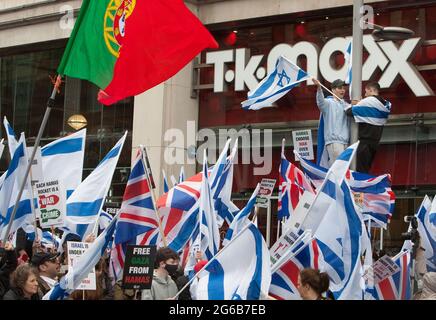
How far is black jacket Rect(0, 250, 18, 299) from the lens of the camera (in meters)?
10.4

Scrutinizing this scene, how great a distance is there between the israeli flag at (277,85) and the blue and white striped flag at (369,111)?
0.95 meters

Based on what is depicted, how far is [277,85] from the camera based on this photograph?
14125 mm

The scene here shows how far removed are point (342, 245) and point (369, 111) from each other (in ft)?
17.1

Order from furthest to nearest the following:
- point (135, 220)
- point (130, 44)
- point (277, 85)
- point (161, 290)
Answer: point (277, 85)
point (130, 44)
point (135, 220)
point (161, 290)

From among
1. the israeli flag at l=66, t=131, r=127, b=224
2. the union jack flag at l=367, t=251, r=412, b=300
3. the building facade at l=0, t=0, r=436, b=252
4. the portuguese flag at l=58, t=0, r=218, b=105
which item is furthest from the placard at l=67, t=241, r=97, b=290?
the building facade at l=0, t=0, r=436, b=252

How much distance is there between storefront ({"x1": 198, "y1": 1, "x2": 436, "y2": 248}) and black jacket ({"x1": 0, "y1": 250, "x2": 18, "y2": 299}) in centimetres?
1002

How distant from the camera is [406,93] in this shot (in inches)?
800

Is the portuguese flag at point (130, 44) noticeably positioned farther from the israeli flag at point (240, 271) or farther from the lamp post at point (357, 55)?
the israeli flag at point (240, 271)

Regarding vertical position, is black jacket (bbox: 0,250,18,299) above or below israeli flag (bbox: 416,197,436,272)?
below

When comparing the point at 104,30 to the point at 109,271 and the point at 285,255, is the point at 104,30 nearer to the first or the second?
the point at 109,271

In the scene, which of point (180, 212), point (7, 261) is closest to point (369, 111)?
point (180, 212)

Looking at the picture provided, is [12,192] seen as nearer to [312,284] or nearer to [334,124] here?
[334,124]

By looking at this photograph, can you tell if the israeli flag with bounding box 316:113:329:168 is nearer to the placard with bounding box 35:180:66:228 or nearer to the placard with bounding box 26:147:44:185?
the placard with bounding box 35:180:66:228
